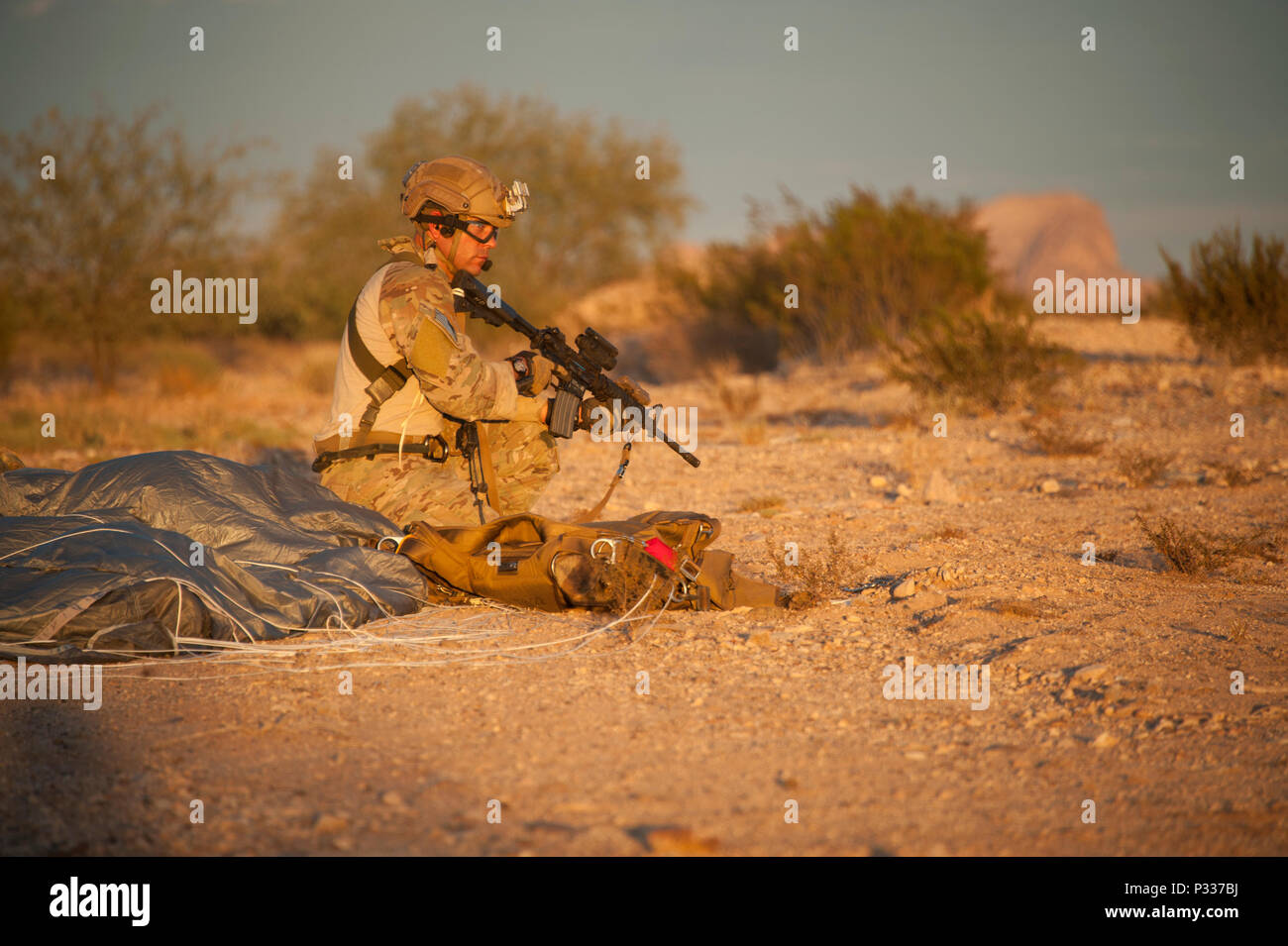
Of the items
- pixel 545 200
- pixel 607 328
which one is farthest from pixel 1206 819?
pixel 545 200

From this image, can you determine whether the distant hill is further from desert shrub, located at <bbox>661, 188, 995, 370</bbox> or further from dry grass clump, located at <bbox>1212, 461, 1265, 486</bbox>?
dry grass clump, located at <bbox>1212, 461, 1265, 486</bbox>

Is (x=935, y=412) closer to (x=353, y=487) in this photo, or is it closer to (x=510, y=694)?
(x=353, y=487)

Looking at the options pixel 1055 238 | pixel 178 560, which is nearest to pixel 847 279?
pixel 178 560

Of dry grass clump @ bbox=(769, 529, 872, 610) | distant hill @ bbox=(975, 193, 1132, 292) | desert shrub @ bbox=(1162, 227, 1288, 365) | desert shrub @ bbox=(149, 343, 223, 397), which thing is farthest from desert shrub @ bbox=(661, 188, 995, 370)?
distant hill @ bbox=(975, 193, 1132, 292)

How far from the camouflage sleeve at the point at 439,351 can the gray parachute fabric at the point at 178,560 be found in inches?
23.6

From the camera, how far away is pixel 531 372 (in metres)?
4.81

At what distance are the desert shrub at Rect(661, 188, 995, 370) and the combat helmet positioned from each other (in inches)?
374

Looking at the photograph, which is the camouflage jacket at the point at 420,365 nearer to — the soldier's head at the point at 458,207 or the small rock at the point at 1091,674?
the soldier's head at the point at 458,207

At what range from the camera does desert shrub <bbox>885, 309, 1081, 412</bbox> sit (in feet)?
31.9

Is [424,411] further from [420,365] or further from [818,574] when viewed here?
[818,574]

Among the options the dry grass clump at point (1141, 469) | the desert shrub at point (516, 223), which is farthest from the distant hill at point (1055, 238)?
the dry grass clump at point (1141, 469)

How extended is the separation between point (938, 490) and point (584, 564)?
317 centimetres

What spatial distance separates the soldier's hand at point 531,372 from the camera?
4785 mm

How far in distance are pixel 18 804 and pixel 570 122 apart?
2762 centimetres
